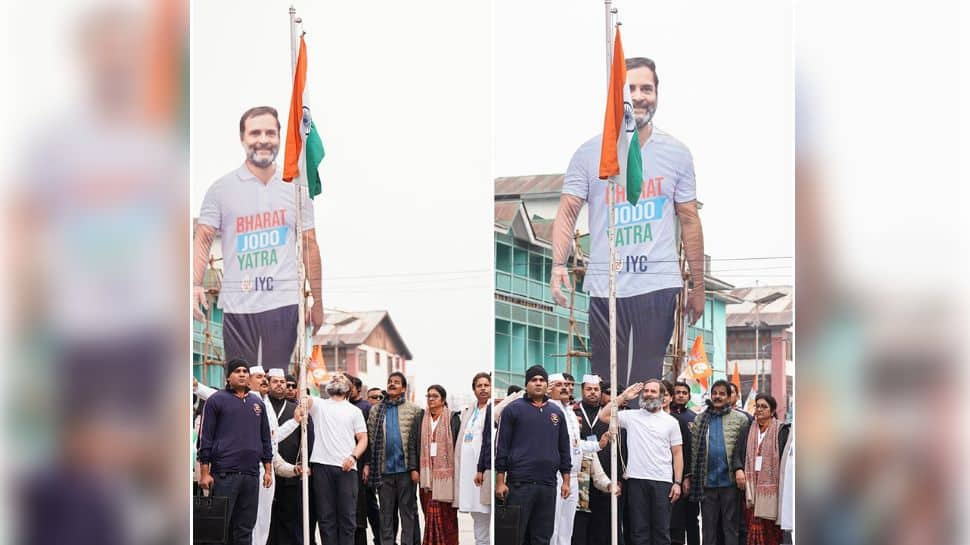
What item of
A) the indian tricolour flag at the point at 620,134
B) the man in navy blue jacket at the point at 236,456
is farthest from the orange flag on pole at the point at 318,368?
the indian tricolour flag at the point at 620,134

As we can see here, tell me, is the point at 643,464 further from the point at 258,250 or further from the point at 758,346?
the point at 258,250

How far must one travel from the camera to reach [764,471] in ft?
22.7

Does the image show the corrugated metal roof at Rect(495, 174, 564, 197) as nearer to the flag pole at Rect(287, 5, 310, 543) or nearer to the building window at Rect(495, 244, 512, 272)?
the building window at Rect(495, 244, 512, 272)

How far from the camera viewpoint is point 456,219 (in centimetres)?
759

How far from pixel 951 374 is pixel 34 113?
172 inches

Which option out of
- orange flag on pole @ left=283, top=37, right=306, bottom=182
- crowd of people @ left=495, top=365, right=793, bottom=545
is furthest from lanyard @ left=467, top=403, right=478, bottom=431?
orange flag on pole @ left=283, top=37, right=306, bottom=182

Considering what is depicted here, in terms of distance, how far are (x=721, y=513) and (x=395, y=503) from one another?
1862mm

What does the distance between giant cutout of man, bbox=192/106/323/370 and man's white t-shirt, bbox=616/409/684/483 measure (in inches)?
78.4

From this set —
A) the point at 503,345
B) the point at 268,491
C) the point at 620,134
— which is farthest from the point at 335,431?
the point at 620,134

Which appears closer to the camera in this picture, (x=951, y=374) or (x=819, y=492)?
(x=951, y=374)

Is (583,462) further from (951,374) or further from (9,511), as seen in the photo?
(9,511)

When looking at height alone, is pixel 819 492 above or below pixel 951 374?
below

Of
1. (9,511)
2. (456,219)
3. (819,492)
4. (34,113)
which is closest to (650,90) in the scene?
(456,219)

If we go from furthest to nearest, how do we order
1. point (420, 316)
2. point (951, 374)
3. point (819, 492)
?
point (420, 316) < point (819, 492) < point (951, 374)
